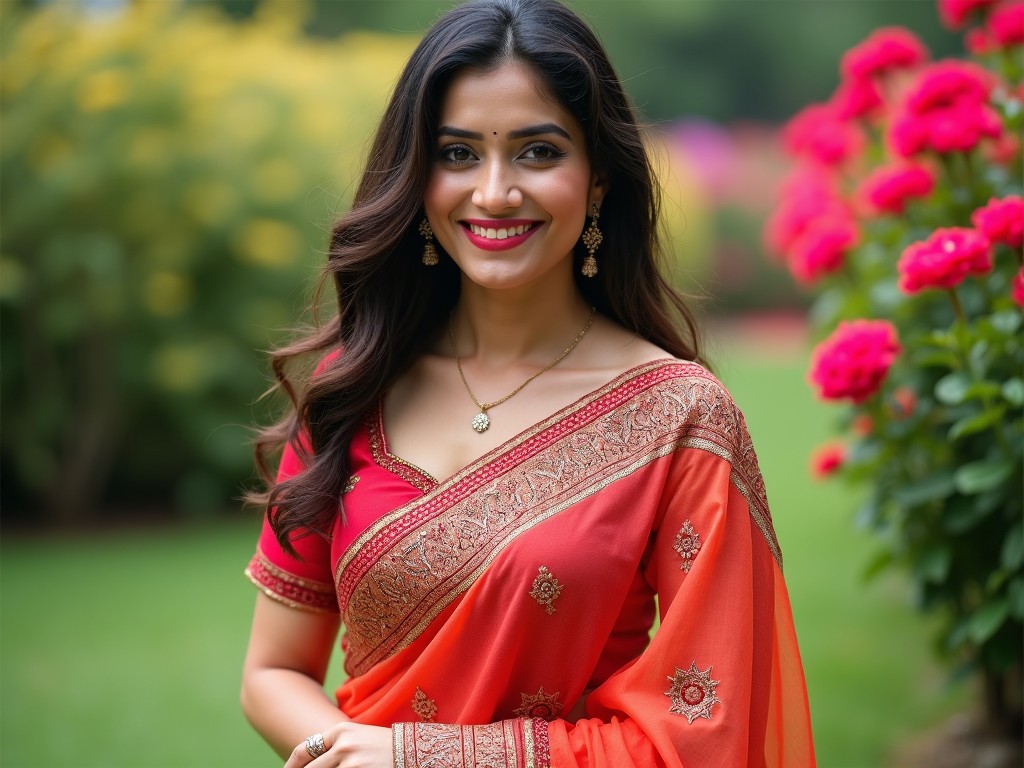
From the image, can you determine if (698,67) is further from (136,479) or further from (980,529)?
(980,529)

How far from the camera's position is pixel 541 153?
199 cm

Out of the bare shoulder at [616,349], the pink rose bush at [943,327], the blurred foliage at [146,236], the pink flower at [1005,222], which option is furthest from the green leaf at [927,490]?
the blurred foliage at [146,236]

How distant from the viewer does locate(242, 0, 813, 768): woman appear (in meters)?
1.86

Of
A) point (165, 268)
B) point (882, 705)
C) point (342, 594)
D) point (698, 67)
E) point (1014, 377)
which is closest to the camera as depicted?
point (342, 594)

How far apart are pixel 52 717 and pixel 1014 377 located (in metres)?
3.61

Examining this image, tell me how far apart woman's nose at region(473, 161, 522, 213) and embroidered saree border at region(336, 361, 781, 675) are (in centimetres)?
37

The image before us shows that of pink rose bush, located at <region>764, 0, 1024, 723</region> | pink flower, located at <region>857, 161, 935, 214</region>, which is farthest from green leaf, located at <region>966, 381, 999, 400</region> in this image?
pink flower, located at <region>857, 161, 935, 214</region>

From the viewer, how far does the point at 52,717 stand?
14.8 ft

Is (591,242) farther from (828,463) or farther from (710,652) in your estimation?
(828,463)

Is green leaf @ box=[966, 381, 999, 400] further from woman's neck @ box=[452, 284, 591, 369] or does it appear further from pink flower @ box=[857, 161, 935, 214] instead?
woman's neck @ box=[452, 284, 591, 369]

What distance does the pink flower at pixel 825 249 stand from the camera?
3.44 meters

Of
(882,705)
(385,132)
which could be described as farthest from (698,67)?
(385,132)

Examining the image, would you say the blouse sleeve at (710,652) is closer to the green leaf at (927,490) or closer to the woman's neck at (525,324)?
the woman's neck at (525,324)

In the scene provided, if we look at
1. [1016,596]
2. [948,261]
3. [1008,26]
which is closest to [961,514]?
[1016,596]
